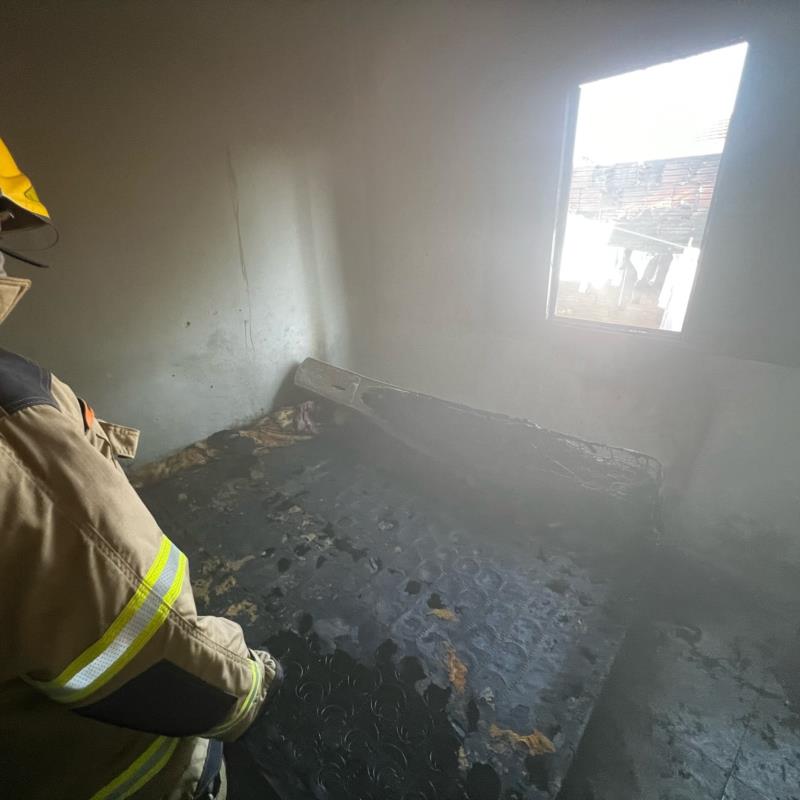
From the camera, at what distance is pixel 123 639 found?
57 cm

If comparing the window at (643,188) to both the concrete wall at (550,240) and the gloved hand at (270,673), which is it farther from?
the gloved hand at (270,673)

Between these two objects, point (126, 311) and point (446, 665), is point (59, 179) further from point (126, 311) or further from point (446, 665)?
point (446, 665)

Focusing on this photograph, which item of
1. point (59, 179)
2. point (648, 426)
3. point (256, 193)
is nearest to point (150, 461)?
point (59, 179)

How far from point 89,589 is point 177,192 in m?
2.33

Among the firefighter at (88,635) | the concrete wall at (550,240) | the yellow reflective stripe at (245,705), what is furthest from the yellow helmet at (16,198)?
the concrete wall at (550,240)

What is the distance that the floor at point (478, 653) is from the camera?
45.4 inches

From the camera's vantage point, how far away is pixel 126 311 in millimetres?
2221

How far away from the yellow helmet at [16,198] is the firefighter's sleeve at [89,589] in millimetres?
802

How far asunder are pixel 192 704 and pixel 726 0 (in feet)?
9.05

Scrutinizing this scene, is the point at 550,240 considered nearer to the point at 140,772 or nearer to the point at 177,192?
the point at 177,192

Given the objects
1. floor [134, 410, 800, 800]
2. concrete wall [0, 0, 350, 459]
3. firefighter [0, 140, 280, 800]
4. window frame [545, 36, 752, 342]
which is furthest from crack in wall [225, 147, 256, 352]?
firefighter [0, 140, 280, 800]

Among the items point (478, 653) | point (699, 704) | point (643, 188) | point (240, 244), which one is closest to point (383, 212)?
point (240, 244)

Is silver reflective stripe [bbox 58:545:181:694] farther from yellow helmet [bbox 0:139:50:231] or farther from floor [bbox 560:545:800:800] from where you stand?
floor [bbox 560:545:800:800]

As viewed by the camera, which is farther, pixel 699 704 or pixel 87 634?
pixel 699 704
